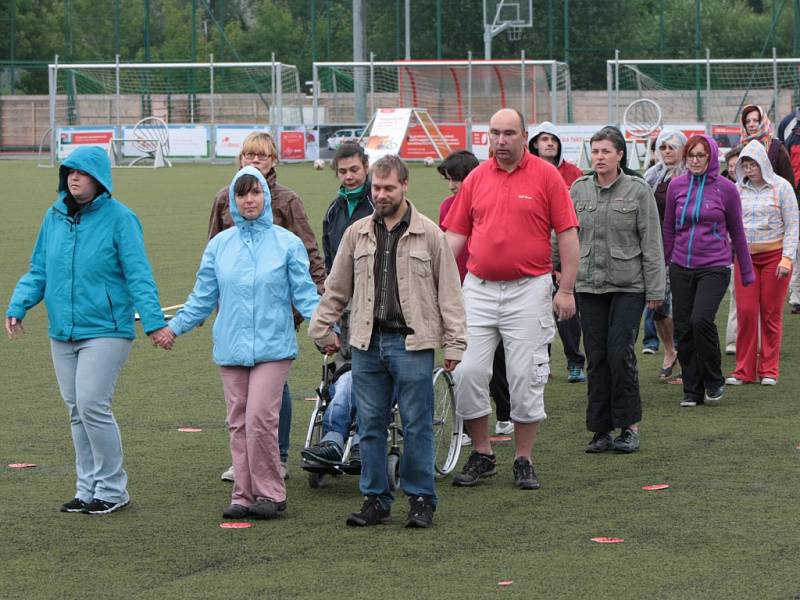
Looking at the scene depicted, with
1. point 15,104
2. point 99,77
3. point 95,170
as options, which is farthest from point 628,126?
point 95,170

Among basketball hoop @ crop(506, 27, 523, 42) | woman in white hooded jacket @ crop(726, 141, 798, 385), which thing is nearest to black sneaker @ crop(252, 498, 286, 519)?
woman in white hooded jacket @ crop(726, 141, 798, 385)

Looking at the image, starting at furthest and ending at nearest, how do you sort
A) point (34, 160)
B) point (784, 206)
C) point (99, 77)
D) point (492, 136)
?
point (99, 77) < point (34, 160) < point (784, 206) < point (492, 136)

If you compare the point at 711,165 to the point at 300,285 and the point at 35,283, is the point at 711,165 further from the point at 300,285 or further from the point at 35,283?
the point at 35,283

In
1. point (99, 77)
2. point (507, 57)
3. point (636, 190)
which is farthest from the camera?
point (507, 57)

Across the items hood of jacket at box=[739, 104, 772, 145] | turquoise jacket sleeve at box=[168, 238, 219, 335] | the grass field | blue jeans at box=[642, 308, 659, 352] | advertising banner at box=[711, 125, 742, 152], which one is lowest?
the grass field

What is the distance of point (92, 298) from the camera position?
689cm

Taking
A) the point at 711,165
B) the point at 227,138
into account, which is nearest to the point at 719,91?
the point at 227,138

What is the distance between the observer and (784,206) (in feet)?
35.2

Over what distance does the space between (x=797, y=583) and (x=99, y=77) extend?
1950 inches

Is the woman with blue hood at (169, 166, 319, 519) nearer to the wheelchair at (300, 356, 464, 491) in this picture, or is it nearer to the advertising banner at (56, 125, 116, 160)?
the wheelchair at (300, 356, 464, 491)

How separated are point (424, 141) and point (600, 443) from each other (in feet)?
108

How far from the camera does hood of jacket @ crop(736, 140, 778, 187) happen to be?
10680mm

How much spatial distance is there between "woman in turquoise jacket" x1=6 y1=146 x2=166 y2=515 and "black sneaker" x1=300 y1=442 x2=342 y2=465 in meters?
0.93

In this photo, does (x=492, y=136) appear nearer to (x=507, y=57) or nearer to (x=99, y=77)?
(x=99, y=77)
